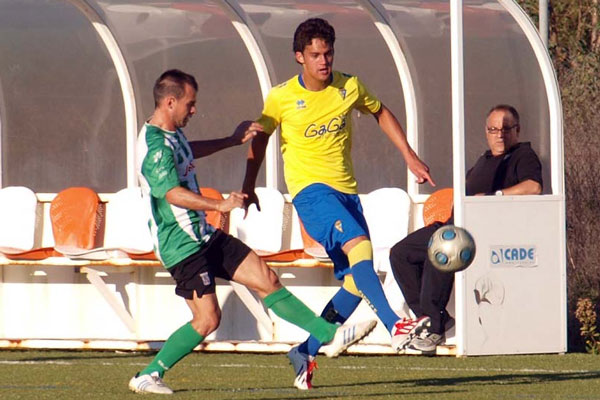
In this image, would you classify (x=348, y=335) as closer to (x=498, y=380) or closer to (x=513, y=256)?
(x=498, y=380)

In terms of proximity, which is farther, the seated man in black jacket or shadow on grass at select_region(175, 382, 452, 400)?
the seated man in black jacket

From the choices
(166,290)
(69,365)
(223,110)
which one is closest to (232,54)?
(223,110)

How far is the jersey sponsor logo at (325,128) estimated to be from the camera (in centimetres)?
953

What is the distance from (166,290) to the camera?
43.2 feet

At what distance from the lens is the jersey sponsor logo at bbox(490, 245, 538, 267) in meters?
11.7

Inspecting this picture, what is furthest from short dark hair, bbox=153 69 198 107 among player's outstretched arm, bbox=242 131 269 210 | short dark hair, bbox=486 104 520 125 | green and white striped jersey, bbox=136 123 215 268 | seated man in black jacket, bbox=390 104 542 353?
short dark hair, bbox=486 104 520 125

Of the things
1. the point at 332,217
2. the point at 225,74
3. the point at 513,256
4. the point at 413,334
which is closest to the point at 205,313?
the point at 332,217

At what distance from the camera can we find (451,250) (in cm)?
976

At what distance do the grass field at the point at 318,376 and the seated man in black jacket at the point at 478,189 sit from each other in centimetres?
40

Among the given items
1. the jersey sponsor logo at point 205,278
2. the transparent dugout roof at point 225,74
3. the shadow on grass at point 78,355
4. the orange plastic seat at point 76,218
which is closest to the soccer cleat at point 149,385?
the jersey sponsor logo at point 205,278

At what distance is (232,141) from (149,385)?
54.9 inches

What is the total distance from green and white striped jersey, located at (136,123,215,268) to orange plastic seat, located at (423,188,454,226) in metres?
3.45

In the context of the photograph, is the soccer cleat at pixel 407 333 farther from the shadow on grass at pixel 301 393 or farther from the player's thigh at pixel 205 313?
the player's thigh at pixel 205 313

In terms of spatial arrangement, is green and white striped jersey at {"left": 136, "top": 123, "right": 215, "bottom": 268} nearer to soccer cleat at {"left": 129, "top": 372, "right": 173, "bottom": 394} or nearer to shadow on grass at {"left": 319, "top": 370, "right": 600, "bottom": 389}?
soccer cleat at {"left": 129, "top": 372, "right": 173, "bottom": 394}
